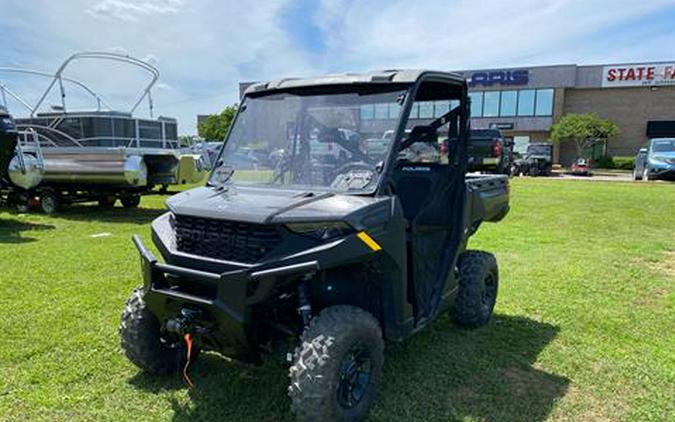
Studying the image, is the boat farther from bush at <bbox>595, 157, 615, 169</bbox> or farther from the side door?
bush at <bbox>595, 157, 615, 169</bbox>

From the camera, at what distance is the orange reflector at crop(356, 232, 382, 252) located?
2797mm

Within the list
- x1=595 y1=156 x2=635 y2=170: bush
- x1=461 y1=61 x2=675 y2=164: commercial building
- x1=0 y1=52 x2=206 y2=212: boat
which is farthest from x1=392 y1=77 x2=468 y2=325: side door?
x1=595 y1=156 x2=635 y2=170: bush

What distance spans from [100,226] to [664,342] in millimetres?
9069

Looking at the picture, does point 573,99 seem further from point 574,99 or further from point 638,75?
point 638,75

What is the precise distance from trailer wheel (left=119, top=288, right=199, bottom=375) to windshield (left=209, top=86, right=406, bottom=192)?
0.97 m

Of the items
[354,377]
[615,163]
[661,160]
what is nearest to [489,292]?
[354,377]

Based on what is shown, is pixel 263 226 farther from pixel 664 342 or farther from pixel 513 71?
pixel 513 71

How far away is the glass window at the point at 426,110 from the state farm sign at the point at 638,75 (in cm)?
4676

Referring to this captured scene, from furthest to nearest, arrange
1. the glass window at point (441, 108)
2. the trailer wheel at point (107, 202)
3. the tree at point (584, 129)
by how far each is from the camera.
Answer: the tree at point (584, 129) → the trailer wheel at point (107, 202) → the glass window at point (441, 108)

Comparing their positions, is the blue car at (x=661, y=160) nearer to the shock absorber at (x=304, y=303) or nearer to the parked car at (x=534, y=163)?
the parked car at (x=534, y=163)

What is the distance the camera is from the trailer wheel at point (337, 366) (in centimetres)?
267

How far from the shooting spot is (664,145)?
2303 centimetres

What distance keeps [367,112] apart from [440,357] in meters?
1.95

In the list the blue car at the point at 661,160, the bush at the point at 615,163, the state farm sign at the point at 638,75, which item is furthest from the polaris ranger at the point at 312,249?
the state farm sign at the point at 638,75
